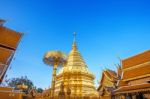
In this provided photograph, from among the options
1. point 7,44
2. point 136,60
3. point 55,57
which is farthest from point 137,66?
point 7,44

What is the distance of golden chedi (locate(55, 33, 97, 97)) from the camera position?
3306cm

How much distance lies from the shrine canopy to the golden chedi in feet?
41.3

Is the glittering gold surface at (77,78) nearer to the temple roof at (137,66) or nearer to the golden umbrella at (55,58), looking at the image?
the golden umbrella at (55,58)

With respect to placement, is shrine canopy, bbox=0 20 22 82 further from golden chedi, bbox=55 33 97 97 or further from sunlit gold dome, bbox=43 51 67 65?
golden chedi, bbox=55 33 97 97

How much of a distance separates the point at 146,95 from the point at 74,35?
27.4 metres

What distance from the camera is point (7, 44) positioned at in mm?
19641

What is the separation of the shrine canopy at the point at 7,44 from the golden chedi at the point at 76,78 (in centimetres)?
1260

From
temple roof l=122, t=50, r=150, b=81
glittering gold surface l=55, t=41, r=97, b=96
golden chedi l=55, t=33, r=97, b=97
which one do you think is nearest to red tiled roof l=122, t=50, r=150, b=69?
temple roof l=122, t=50, r=150, b=81

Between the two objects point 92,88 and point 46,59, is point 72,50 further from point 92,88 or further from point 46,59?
point 46,59

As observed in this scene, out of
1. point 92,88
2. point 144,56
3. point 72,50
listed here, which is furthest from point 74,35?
point 144,56

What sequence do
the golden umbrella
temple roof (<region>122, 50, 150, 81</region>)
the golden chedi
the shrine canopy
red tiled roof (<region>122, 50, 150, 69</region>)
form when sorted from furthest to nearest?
the golden chedi, the golden umbrella, red tiled roof (<region>122, 50, 150, 69</region>), the shrine canopy, temple roof (<region>122, 50, 150, 81</region>)

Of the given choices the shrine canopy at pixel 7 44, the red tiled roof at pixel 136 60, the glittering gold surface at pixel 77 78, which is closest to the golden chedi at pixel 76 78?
the glittering gold surface at pixel 77 78

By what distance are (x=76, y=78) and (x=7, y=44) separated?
1765 centimetres

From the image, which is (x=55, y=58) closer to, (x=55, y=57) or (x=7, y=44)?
(x=55, y=57)
